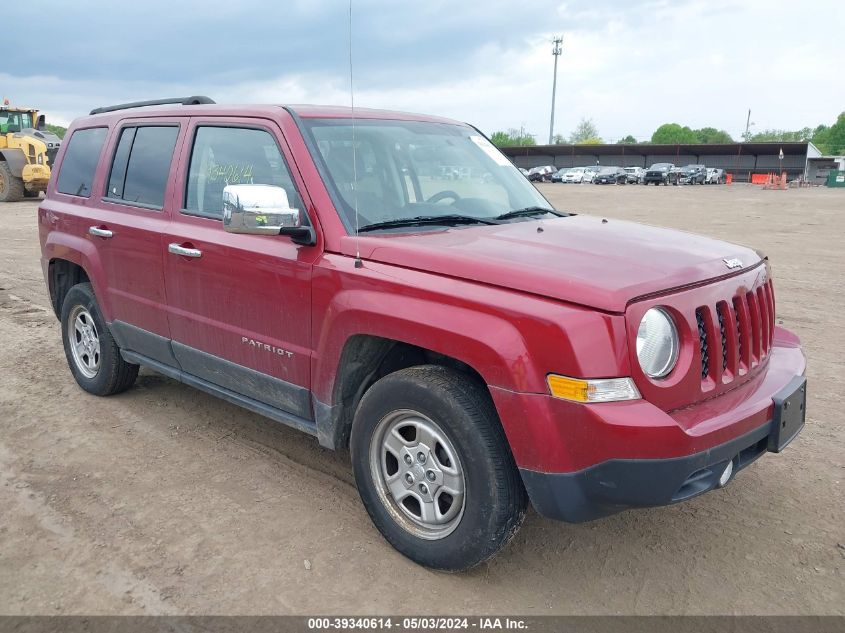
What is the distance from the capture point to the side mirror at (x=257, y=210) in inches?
121

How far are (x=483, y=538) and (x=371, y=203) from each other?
1.65m

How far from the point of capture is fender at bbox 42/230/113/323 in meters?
4.70

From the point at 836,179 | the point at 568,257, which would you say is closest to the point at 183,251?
the point at 568,257

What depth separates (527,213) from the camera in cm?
393

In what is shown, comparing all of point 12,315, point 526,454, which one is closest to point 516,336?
point 526,454

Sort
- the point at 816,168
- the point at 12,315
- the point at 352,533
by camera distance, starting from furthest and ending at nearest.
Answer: the point at 816,168, the point at 12,315, the point at 352,533

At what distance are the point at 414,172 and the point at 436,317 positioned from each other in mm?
1410

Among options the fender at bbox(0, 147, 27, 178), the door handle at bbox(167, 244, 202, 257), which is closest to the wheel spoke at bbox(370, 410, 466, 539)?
the door handle at bbox(167, 244, 202, 257)

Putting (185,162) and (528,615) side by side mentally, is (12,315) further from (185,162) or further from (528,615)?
(528,615)

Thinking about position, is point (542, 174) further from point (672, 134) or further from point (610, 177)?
point (672, 134)

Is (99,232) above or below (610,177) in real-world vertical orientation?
above

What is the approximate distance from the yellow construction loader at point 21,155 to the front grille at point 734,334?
23.2 meters

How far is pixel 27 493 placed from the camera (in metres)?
3.69

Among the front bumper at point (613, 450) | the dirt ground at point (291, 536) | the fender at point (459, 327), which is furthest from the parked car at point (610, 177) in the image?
the front bumper at point (613, 450)
